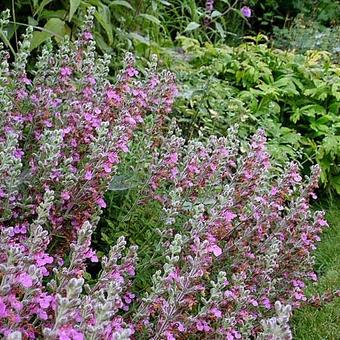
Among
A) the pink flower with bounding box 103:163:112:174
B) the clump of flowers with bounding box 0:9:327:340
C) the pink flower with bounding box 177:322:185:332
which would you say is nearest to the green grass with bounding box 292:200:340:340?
the clump of flowers with bounding box 0:9:327:340

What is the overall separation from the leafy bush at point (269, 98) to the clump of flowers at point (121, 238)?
1132 mm

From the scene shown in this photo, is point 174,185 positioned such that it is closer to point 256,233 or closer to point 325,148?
point 256,233

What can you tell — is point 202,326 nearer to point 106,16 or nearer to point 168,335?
point 168,335

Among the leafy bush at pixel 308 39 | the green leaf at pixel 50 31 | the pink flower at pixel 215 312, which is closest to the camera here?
the pink flower at pixel 215 312

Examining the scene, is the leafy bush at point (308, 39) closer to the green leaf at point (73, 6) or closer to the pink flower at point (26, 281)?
the green leaf at point (73, 6)

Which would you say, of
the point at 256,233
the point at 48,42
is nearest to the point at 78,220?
the point at 256,233

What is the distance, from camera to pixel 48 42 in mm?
2613

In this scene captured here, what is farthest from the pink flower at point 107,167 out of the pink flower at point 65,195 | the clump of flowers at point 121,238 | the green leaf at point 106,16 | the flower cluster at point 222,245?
the green leaf at point 106,16

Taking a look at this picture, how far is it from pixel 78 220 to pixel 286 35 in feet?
16.4

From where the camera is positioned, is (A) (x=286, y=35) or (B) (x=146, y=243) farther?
(A) (x=286, y=35)

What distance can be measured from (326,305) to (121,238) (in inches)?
62.6

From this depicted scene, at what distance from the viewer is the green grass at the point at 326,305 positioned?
2.66 meters

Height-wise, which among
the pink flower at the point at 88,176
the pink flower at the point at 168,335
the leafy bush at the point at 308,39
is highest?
the pink flower at the point at 88,176

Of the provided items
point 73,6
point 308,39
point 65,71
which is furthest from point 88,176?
point 308,39
